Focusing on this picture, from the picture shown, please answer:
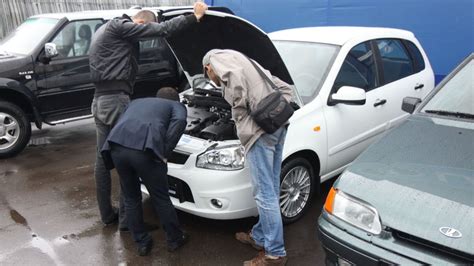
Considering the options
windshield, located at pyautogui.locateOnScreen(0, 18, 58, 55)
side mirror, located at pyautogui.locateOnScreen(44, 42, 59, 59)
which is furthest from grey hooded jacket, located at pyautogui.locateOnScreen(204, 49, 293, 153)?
windshield, located at pyautogui.locateOnScreen(0, 18, 58, 55)

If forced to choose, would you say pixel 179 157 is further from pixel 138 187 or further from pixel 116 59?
pixel 116 59

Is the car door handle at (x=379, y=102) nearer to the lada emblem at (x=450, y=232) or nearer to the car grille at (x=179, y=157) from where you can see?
the car grille at (x=179, y=157)

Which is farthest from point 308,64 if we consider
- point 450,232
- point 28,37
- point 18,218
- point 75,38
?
point 28,37

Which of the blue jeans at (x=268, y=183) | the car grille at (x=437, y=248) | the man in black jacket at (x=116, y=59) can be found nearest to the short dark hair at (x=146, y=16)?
the man in black jacket at (x=116, y=59)

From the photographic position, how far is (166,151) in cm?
309

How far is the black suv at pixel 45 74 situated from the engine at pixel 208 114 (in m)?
2.14

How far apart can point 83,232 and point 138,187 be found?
34.7 inches

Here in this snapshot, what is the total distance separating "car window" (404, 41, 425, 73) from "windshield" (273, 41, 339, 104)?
136cm

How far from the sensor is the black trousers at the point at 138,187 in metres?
3.05

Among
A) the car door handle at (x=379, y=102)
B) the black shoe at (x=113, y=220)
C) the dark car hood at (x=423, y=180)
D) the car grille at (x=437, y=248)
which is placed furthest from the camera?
the car door handle at (x=379, y=102)

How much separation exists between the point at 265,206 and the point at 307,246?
2.45 feet

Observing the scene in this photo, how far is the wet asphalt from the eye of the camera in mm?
3336

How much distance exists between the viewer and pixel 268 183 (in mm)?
2980

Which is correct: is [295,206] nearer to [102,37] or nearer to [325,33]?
[325,33]
